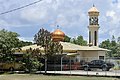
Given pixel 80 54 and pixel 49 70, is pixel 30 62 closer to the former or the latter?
pixel 49 70

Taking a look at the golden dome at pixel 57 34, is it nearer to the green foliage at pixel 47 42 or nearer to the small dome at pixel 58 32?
the small dome at pixel 58 32

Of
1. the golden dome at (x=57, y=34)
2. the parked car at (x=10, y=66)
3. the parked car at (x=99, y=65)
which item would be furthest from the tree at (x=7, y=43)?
the parked car at (x=99, y=65)

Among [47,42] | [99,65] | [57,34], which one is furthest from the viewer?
[57,34]

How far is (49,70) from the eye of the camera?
192ft

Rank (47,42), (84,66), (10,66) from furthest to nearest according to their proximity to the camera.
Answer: (10,66), (84,66), (47,42)

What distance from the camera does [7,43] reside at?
55500 millimetres

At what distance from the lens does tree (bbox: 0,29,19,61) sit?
55375 millimetres

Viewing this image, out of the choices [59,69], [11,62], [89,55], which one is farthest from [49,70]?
[89,55]

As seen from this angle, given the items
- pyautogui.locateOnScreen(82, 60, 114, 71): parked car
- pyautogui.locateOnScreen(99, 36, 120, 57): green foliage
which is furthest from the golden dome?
pyautogui.locateOnScreen(99, 36, 120, 57): green foliage

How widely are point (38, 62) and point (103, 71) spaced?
352 inches

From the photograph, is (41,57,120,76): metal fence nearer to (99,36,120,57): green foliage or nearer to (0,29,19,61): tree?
(0,29,19,61): tree

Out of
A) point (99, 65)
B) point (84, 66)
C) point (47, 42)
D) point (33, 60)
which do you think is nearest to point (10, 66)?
point (33, 60)

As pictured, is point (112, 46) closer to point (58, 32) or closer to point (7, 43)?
point (58, 32)

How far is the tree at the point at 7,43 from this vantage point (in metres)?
55.4
